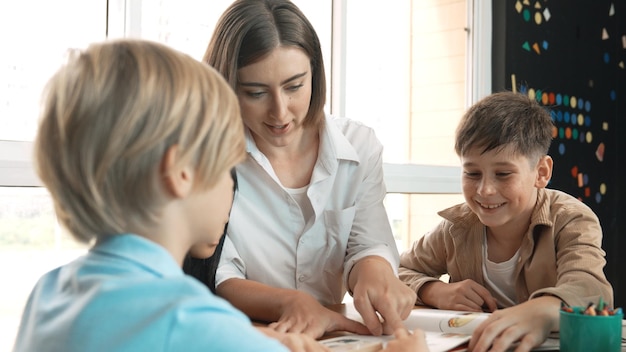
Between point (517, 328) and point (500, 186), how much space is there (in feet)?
1.76

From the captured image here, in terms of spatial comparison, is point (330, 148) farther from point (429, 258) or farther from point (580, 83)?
point (580, 83)

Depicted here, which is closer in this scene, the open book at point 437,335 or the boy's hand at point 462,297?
the open book at point 437,335

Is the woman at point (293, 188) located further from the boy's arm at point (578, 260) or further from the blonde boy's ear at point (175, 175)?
the blonde boy's ear at point (175, 175)

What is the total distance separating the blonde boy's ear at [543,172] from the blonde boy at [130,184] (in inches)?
44.5

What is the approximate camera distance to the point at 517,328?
120 cm

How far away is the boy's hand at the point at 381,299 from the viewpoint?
4.23 ft

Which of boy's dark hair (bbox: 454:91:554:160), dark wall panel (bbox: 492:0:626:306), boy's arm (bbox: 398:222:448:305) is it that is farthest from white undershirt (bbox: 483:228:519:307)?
dark wall panel (bbox: 492:0:626:306)

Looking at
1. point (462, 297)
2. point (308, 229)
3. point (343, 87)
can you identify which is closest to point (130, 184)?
point (308, 229)

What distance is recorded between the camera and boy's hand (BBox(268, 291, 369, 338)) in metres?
1.25

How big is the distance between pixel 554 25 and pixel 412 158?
1007 millimetres

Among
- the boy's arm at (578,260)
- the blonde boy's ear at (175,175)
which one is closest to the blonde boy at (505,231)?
the boy's arm at (578,260)

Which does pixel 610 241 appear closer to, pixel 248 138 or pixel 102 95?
pixel 248 138

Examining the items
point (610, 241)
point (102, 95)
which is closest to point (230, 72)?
point (102, 95)

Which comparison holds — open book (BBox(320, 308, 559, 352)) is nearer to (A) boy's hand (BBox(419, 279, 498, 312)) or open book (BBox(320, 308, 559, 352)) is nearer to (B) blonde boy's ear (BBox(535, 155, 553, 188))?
(A) boy's hand (BBox(419, 279, 498, 312))
